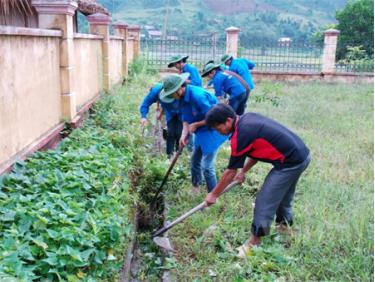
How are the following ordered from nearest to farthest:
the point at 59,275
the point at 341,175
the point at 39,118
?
the point at 59,275 → the point at 39,118 → the point at 341,175

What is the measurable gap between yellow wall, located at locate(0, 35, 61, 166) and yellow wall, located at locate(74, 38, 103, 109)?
1.03 metres

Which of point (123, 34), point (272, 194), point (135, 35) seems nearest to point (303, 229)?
point (272, 194)

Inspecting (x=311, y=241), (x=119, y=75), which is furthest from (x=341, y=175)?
(x=119, y=75)

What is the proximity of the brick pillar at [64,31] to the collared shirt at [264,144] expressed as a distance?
287 centimetres

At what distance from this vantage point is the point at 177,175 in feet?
18.6

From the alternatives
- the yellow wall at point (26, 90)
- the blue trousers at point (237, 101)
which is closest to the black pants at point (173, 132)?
the blue trousers at point (237, 101)

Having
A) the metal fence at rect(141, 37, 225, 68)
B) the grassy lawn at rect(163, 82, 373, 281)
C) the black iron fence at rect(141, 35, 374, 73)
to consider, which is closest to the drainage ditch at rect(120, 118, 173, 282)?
the grassy lawn at rect(163, 82, 373, 281)

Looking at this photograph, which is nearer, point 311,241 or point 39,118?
point 311,241

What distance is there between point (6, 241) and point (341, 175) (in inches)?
181

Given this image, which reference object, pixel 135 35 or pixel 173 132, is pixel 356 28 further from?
pixel 173 132

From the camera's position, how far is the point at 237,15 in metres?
47.2

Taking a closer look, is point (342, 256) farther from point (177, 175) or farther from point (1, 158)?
point (1, 158)

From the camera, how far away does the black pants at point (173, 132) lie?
620 cm

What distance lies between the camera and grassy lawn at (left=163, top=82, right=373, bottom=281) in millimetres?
3614
